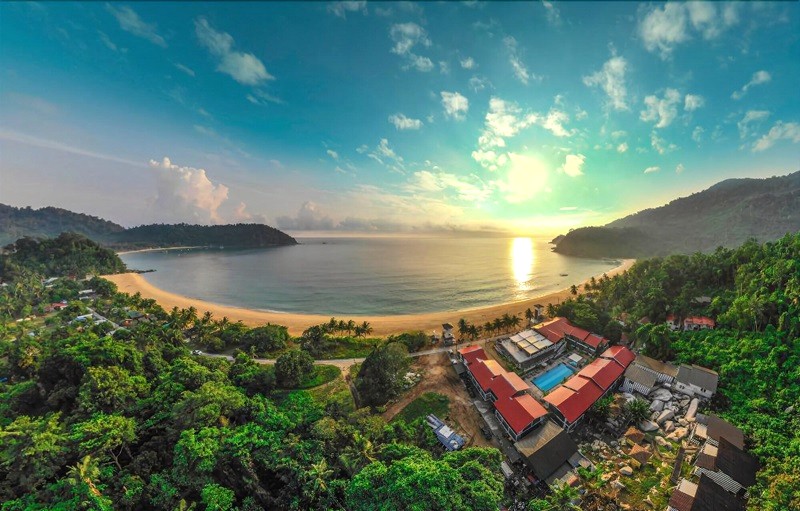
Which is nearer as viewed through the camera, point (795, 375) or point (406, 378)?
point (795, 375)

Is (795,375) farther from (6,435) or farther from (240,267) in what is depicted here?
(240,267)

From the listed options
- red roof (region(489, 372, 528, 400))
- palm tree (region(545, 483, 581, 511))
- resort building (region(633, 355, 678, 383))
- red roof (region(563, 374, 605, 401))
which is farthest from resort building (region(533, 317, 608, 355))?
palm tree (region(545, 483, 581, 511))

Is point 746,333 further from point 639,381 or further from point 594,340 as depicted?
point 594,340

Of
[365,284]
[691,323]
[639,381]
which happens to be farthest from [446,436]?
[365,284]

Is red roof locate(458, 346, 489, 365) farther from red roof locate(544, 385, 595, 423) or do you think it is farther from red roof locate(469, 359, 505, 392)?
red roof locate(544, 385, 595, 423)

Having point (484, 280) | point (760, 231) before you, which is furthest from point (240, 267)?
point (760, 231)
